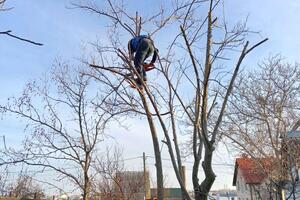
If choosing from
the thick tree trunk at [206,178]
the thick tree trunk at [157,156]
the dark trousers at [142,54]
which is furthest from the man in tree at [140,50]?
the thick tree trunk at [206,178]

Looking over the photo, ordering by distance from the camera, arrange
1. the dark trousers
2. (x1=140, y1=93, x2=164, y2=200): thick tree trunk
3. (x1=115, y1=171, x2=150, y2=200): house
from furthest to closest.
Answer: (x1=115, y1=171, x2=150, y2=200): house < the dark trousers < (x1=140, y1=93, x2=164, y2=200): thick tree trunk

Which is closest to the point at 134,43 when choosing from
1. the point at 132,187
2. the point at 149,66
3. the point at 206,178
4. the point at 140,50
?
the point at 140,50

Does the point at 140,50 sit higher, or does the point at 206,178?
the point at 140,50

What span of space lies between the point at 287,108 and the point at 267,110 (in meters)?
1.29

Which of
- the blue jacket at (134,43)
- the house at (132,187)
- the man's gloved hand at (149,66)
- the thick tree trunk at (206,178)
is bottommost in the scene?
the thick tree trunk at (206,178)

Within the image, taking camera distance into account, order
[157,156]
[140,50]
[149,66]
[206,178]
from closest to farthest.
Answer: [206,178] < [157,156] < [140,50] < [149,66]

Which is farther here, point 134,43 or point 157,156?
point 134,43

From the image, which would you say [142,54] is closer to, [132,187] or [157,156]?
[157,156]

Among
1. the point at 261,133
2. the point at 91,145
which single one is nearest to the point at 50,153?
the point at 91,145

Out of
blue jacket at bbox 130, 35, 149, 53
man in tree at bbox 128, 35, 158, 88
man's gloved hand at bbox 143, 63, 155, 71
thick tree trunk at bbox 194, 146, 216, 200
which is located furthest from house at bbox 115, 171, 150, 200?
thick tree trunk at bbox 194, 146, 216, 200

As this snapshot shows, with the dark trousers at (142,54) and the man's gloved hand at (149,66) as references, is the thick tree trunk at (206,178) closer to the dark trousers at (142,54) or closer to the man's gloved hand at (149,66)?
the dark trousers at (142,54)

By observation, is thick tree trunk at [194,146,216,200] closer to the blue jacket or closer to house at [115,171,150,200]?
the blue jacket

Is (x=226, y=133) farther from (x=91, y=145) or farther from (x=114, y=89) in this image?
(x=114, y=89)

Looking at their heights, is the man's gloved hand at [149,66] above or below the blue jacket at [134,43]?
below
